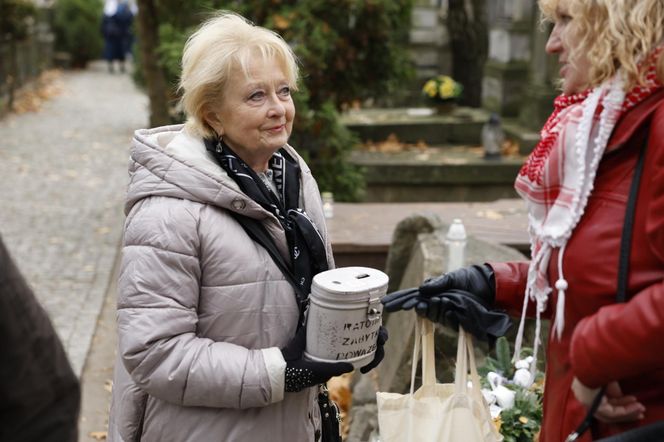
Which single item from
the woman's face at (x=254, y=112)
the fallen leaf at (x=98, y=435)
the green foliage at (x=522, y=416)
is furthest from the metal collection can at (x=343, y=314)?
the fallen leaf at (x=98, y=435)

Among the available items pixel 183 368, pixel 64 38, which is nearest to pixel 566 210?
pixel 183 368

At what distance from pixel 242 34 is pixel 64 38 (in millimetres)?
27598

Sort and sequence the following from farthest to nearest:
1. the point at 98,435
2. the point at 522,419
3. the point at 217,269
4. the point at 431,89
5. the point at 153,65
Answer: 1. the point at 431,89
2. the point at 153,65
3. the point at 98,435
4. the point at 522,419
5. the point at 217,269

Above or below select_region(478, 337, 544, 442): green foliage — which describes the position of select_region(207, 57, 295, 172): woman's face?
above

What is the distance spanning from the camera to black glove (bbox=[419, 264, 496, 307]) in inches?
98.8

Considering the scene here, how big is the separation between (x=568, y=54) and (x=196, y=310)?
1.10 meters

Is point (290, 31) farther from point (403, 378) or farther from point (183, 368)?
point (183, 368)

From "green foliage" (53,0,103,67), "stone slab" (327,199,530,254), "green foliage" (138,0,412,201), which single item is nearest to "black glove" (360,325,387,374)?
"stone slab" (327,199,530,254)

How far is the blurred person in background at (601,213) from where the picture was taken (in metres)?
1.78

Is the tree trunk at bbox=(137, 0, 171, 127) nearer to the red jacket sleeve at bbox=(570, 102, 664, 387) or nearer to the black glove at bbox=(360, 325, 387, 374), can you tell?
the black glove at bbox=(360, 325, 387, 374)

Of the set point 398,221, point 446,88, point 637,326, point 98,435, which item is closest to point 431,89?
point 446,88

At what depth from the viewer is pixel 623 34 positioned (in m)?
1.84

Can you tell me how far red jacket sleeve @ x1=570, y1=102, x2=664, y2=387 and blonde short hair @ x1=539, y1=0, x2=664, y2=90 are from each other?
0.11 metres

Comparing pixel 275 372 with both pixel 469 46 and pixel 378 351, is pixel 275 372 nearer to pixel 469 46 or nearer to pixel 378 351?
pixel 378 351
